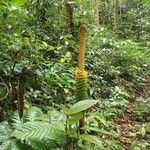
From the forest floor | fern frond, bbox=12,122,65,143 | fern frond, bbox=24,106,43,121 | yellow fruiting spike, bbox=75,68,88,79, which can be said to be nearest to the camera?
fern frond, bbox=12,122,65,143

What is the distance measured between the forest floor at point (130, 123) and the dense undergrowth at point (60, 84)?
0.8 inches

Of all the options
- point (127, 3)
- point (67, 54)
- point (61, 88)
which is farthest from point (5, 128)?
point (127, 3)

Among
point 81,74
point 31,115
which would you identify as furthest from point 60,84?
point 81,74

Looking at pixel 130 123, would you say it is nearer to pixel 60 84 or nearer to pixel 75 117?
pixel 60 84

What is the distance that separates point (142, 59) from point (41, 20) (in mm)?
4146

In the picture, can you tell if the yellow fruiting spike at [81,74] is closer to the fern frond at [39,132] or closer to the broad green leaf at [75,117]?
the broad green leaf at [75,117]

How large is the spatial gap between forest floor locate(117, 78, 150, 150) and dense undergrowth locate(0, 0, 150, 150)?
20 millimetres

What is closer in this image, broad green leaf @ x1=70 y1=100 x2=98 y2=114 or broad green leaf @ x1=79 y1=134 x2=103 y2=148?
broad green leaf @ x1=70 y1=100 x2=98 y2=114

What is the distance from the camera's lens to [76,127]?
10.2 feet

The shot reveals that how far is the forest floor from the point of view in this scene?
17.0 feet

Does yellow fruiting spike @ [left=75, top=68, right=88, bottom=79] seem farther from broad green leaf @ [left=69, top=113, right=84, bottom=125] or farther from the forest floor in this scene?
the forest floor

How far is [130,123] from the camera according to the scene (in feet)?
20.0

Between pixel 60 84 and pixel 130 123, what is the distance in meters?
1.47

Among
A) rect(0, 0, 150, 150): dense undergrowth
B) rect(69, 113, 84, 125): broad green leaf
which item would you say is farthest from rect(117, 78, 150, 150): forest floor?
rect(69, 113, 84, 125): broad green leaf
